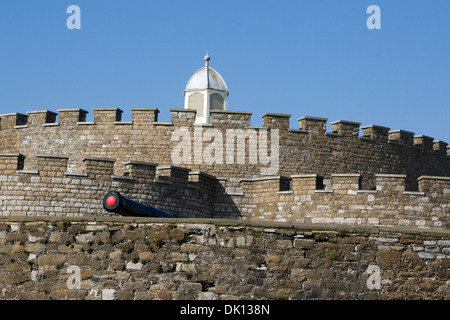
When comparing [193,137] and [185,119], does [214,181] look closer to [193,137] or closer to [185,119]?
[193,137]

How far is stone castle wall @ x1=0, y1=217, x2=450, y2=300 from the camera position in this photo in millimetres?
13195

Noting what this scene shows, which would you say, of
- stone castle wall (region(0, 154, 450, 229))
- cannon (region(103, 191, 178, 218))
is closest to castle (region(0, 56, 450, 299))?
stone castle wall (region(0, 154, 450, 229))

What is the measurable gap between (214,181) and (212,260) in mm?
10263

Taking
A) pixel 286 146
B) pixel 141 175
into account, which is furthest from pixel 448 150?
pixel 141 175

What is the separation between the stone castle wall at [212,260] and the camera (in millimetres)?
13195

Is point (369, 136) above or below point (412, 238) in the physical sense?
above

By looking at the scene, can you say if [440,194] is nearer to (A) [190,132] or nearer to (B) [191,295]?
(A) [190,132]

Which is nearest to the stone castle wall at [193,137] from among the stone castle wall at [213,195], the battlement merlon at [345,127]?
the battlement merlon at [345,127]

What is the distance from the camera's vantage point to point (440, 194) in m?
22.4

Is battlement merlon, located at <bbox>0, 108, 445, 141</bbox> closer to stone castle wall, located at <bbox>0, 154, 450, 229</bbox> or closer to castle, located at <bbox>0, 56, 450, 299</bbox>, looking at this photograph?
castle, located at <bbox>0, 56, 450, 299</bbox>

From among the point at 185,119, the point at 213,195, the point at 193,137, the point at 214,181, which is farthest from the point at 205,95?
the point at 213,195

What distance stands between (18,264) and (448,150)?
2020cm

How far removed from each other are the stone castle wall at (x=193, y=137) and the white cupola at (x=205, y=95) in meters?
4.58

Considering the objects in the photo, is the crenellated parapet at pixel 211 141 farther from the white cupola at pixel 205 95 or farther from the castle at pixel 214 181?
the white cupola at pixel 205 95
